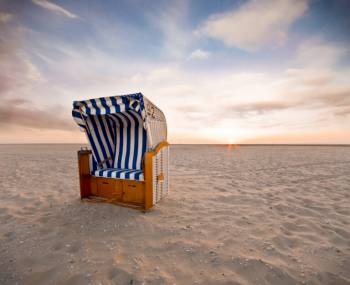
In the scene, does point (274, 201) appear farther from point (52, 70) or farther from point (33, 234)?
point (52, 70)

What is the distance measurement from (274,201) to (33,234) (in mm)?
5362

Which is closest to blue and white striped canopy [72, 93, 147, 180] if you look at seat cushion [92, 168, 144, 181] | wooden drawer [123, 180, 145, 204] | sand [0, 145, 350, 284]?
seat cushion [92, 168, 144, 181]

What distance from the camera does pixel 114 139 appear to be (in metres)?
5.23

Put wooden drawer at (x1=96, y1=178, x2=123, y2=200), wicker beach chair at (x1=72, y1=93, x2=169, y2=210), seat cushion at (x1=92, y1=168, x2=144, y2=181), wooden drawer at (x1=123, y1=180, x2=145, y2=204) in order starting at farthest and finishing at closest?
wooden drawer at (x1=96, y1=178, x2=123, y2=200)
wooden drawer at (x1=123, y1=180, x2=145, y2=204)
seat cushion at (x1=92, y1=168, x2=144, y2=181)
wicker beach chair at (x1=72, y1=93, x2=169, y2=210)

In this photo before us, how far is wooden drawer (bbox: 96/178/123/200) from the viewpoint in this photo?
167 inches

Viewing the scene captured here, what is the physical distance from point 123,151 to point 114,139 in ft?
1.75

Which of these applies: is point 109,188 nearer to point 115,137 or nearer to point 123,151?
point 123,151

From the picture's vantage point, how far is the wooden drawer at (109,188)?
4.24 metres

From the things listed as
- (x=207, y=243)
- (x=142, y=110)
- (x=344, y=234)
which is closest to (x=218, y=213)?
(x=207, y=243)

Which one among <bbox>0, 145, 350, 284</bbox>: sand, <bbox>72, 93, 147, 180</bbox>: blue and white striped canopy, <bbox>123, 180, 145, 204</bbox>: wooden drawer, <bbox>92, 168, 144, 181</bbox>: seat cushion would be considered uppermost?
<bbox>72, 93, 147, 180</bbox>: blue and white striped canopy

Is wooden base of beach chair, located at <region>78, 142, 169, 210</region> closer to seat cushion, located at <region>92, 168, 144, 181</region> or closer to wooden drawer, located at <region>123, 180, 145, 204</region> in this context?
wooden drawer, located at <region>123, 180, 145, 204</region>

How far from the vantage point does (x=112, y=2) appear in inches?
251

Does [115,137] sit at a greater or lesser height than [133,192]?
greater

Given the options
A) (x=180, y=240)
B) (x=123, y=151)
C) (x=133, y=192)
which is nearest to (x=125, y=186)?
(x=133, y=192)
